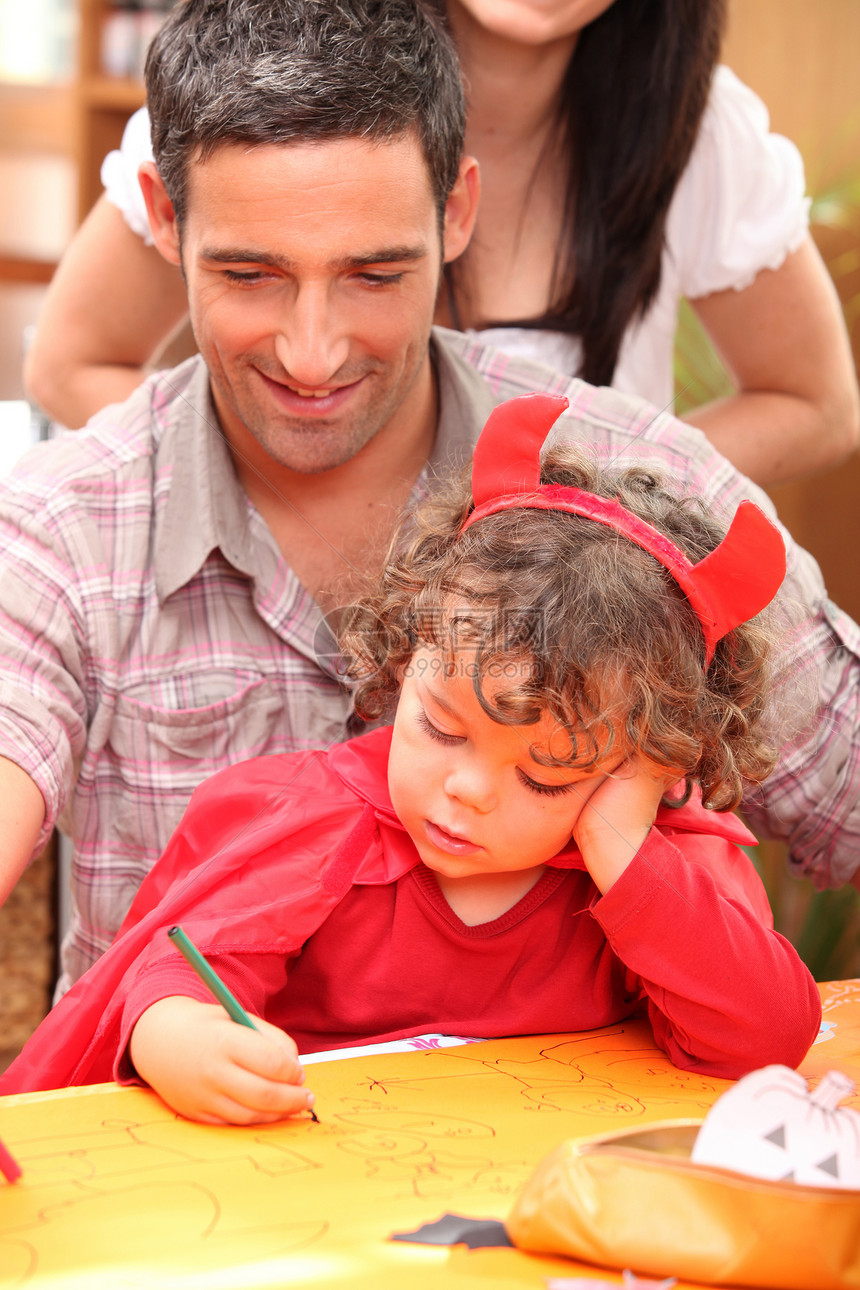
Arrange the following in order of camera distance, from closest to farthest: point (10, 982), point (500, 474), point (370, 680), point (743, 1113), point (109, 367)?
point (743, 1113), point (500, 474), point (370, 680), point (109, 367), point (10, 982)

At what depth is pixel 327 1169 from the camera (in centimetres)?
66

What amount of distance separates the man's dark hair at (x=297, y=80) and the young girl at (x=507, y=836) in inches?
12.0

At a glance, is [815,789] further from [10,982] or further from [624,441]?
[10,982]

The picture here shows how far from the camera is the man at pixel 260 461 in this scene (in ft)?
3.27

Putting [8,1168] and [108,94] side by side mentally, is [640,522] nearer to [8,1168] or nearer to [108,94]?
[8,1168]

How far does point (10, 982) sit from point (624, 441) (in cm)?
164

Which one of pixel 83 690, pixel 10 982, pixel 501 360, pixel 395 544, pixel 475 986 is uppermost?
pixel 501 360

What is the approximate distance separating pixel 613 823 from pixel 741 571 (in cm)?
18

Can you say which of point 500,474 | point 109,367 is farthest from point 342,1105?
point 109,367

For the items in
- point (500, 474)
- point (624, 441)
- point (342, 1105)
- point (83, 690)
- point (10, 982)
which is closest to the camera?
point (342, 1105)

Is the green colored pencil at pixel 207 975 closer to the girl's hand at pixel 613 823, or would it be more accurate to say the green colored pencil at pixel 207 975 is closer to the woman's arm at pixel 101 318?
the girl's hand at pixel 613 823

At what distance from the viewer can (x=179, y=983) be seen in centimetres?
77

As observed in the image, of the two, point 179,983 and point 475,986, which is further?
point 475,986

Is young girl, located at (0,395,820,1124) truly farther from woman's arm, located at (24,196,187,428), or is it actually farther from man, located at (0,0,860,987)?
woman's arm, located at (24,196,187,428)
